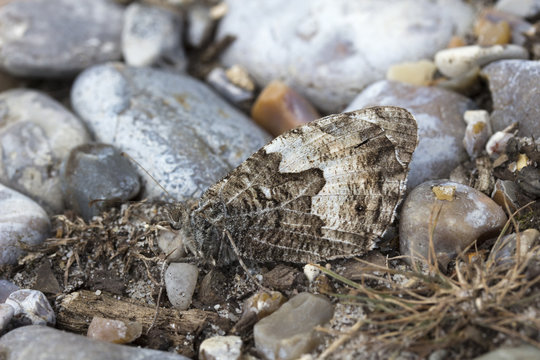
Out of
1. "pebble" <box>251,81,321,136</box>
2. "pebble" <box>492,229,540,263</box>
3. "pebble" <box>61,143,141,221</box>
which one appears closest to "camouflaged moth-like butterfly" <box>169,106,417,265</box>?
"pebble" <box>492,229,540,263</box>

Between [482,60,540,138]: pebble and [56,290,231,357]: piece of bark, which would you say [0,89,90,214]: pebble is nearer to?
[56,290,231,357]: piece of bark

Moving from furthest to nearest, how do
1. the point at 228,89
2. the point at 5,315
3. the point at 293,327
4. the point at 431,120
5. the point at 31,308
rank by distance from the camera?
the point at 228,89, the point at 431,120, the point at 31,308, the point at 5,315, the point at 293,327

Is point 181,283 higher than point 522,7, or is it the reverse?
point 522,7

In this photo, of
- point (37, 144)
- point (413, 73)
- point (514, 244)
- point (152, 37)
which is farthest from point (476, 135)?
point (37, 144)

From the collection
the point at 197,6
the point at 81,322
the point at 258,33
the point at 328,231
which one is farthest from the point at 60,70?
the point at 328,231

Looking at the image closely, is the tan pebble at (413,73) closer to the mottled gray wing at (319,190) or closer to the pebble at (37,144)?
the mottled gray wing at (319,190)

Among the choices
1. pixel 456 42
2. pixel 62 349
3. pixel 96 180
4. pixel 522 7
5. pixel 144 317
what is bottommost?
pixel 144 317

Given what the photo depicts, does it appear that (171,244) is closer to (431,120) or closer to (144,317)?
(144,317)
